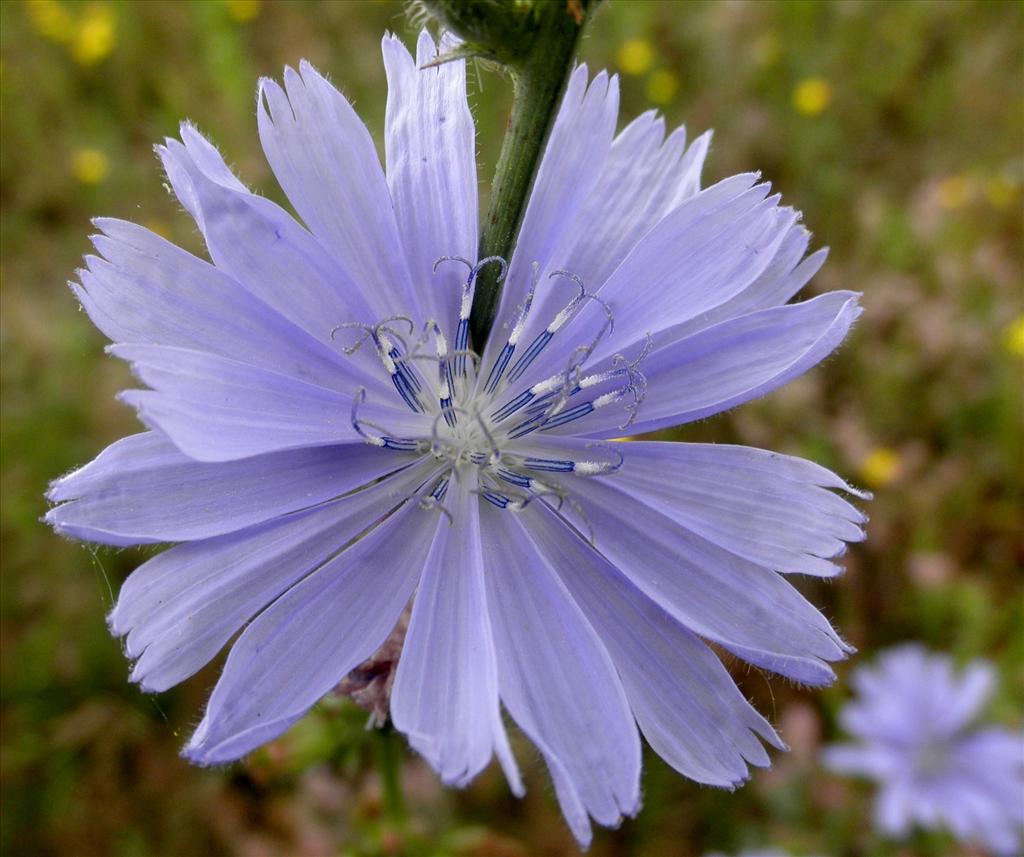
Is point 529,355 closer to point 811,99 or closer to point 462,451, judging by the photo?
point 462,451

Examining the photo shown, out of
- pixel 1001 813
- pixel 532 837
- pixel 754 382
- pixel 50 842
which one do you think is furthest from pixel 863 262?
pixel 50 842

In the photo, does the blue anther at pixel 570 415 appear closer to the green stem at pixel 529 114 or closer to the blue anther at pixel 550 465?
the blue anther at pixel 550 465

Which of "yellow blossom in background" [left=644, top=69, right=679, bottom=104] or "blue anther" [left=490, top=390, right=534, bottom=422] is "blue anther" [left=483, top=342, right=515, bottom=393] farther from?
"yellow blossom in background" [left=644, top=69, right=679, bottom=104]

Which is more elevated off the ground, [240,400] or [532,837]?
[240,400]

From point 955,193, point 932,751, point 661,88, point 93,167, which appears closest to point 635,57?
point 661,88

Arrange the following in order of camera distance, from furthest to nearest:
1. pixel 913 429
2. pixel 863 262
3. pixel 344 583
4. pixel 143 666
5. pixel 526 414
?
pixel 863 262, pixel 913 429, pixel 526 414, pixel 344 583, pixel 143 666

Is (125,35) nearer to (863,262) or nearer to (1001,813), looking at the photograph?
(863,262)
